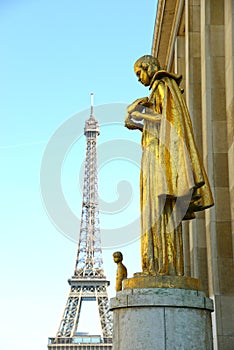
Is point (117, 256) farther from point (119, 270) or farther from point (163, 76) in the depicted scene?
point (163, 76)

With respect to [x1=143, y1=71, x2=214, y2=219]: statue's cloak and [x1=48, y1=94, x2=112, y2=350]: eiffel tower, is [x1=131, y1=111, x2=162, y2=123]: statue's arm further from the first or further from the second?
[x1=48, y1=94, x2=112, y2=350]: eiffel tower

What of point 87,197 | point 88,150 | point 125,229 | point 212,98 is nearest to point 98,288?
point 87,197

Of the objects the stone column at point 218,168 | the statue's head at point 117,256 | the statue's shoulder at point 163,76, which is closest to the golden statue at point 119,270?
the statue's head at point 117,256

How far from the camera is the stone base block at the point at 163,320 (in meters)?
6.55

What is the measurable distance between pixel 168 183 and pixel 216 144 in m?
6.69

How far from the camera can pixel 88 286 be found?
8019 cm

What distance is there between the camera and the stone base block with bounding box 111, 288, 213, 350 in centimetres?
655

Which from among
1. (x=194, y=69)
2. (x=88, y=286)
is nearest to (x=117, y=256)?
(x=194, y=69)

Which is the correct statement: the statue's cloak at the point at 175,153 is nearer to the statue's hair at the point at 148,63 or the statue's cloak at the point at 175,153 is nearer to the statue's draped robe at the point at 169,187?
the statue's draped robe at the point at 169,187

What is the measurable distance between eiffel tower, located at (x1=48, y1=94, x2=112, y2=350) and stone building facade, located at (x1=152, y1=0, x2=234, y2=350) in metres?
54.1

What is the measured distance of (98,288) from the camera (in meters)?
79.9

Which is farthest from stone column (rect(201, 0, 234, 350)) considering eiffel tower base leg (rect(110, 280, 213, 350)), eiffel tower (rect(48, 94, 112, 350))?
eiffel tower (rect(48, 94, 112, 350))

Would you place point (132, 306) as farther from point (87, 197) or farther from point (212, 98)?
point (87, 197)

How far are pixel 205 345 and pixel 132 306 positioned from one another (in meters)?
0.97
